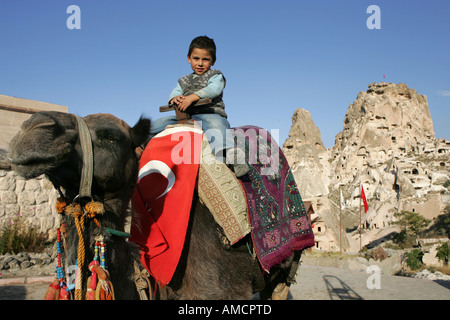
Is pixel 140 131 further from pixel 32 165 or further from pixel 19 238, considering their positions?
pixel 19 238

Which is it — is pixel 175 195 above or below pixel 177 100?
below

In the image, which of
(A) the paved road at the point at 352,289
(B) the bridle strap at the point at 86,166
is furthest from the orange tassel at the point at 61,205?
(A) the paved road at the point at 352,289

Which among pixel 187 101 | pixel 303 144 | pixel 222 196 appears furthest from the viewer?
pixel 303 144

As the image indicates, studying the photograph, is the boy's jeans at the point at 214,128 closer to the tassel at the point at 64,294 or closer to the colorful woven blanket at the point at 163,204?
the colorful woven blanket at the point at 163,204

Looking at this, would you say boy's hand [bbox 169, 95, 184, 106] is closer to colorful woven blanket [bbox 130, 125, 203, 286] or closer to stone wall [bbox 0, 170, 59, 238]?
colorful woven blanket [bbox 130, 125, 203, 286]

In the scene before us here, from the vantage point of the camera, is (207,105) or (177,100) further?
(207,105)

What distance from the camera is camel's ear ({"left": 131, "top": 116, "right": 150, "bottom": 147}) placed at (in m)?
2.23

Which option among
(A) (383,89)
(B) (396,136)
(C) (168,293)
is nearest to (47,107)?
(C) (168,293)

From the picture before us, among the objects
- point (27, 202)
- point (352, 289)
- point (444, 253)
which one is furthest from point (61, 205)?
point (444, 253)

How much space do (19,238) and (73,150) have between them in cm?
839

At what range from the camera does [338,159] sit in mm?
98000

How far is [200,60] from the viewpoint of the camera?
3.52 m

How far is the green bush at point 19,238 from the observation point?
8.56 metres

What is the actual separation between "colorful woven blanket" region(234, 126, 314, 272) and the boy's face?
0.69 metres
